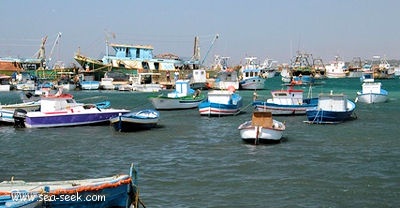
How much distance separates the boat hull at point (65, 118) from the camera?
33031 mm

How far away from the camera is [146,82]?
92.1 m

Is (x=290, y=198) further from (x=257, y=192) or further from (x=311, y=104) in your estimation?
(x=311, y=104)

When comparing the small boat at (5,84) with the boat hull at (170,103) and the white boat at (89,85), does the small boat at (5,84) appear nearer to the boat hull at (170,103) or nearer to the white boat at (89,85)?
the white boat at (89,85)

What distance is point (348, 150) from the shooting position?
24781mm

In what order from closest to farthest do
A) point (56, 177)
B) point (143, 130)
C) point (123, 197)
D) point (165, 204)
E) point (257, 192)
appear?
point (123, 197)
point (165, 204)
point (257, 192)
point (56, 177)
point (143, 130)

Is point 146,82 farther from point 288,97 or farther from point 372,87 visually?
point 288,97

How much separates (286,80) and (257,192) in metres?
107

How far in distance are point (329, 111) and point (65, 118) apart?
705 inches

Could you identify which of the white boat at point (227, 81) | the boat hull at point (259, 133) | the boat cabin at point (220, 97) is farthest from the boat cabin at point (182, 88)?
the boat hull at point (259, 133)

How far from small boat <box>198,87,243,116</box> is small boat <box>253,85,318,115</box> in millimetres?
2239

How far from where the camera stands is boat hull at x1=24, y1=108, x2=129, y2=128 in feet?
108

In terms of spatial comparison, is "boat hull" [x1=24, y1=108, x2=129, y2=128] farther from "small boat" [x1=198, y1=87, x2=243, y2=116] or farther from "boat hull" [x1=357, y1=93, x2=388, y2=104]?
"boat hull" [x1=357, y1=93, x2=388, y2=104]

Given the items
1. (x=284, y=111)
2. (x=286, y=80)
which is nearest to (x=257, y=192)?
(x=284, y=111)

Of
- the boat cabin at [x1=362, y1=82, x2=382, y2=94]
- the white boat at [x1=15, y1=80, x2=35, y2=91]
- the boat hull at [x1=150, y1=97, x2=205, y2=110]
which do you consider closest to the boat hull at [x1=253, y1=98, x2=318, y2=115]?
the boat hull at [x1=150, y1=97, x2=205, y2=110]
